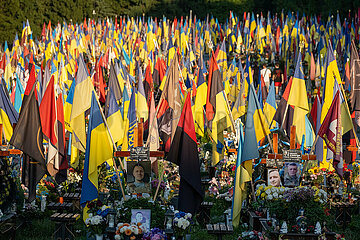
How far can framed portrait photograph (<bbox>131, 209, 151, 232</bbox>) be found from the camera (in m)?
8.59

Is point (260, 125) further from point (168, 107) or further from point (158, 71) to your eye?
point (158, 71)

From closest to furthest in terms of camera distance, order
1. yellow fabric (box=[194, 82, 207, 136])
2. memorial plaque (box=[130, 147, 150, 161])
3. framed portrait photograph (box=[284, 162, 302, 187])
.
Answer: memorial plaque (box=[130, 147, 150, 161]) < framed portrait photograph (box=[284, 162, 302, 187]) < yellow fabric (box=[194, 82, 207, 136])

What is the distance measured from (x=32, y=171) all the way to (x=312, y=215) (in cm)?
475

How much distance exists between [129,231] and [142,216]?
1.69 ft

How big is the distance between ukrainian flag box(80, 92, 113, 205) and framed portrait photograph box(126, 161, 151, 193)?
0.65 m

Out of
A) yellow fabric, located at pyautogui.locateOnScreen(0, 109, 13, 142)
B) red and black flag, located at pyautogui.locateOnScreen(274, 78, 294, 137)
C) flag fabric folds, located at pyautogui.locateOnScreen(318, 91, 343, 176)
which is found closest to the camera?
flag fabric folds, located at pyautogui.locateOnScreen(318, 91, 343, 176)

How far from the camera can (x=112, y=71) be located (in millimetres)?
15156

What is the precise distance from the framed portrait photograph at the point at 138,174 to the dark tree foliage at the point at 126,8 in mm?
31340

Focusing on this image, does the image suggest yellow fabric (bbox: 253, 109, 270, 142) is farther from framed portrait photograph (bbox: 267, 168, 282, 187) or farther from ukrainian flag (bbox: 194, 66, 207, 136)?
ukrainian flag (bbox: 194, 66, 207, 136)

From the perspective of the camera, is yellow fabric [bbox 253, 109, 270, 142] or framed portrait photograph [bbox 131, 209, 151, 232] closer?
framed portrait photograph [bbox 131, 209, 151, 232]

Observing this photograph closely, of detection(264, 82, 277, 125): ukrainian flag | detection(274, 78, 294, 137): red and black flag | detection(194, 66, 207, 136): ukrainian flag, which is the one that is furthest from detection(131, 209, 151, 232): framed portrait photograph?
detection(264, 82, 277, 125): ukrainian flag

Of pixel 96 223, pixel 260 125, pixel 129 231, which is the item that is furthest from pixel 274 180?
pixel 96 223

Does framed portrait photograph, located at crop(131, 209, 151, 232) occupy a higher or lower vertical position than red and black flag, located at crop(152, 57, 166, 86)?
lower

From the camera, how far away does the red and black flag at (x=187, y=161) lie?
372 inches
